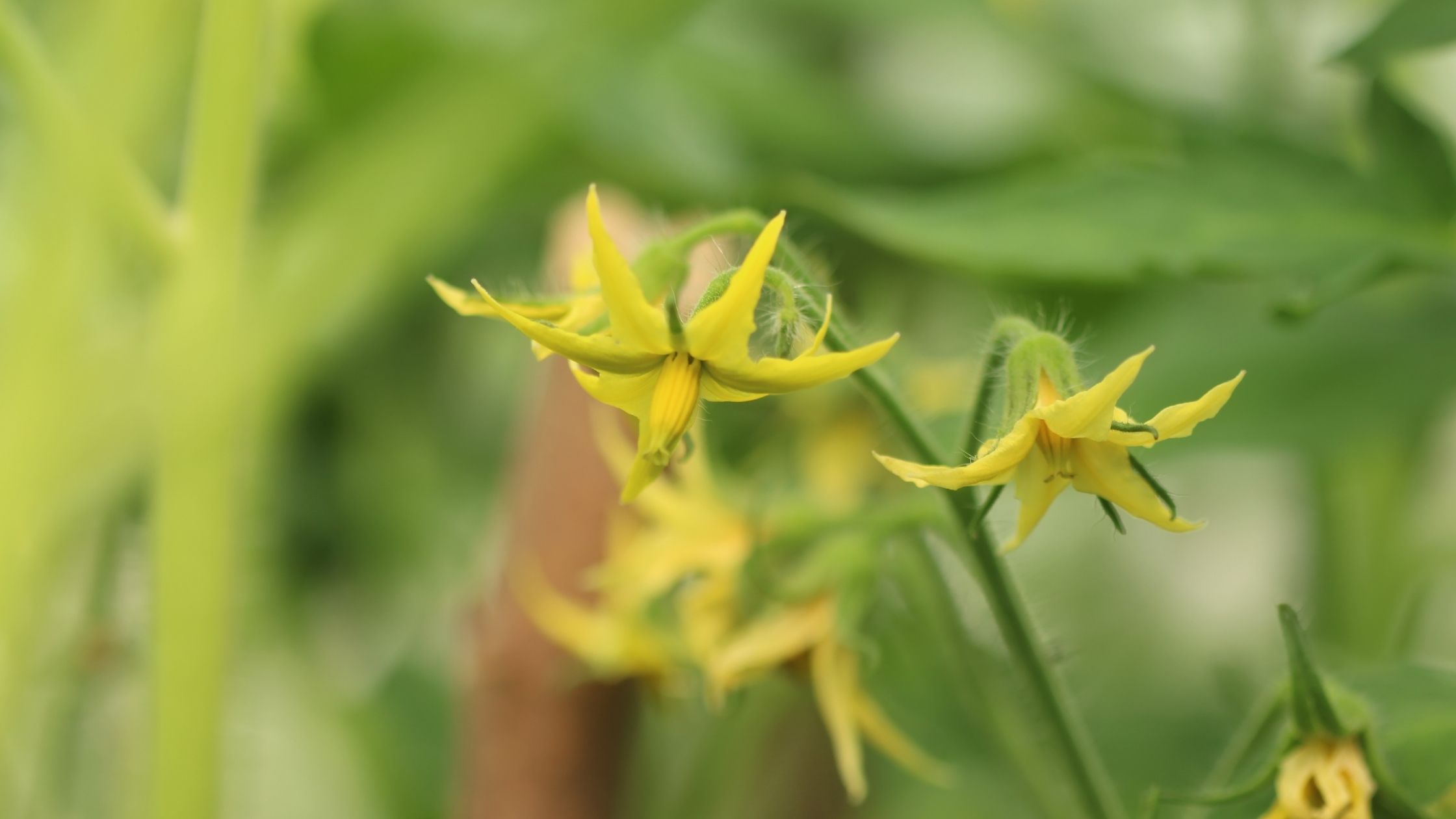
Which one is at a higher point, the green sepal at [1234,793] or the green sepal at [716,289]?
the green sepal at [716,289]

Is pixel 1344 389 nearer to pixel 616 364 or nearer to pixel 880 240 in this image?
pixel 880 240

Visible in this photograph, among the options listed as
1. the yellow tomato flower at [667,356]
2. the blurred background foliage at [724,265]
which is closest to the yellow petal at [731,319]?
the yellow tomato flower at [667,356]

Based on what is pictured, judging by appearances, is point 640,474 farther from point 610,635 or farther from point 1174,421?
point 610,635

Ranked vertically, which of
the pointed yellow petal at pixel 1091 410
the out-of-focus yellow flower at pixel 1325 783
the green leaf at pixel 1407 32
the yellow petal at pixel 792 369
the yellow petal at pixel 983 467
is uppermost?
the green leaf at pixel 1407 32

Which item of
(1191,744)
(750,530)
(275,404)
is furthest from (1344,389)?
(275,404)

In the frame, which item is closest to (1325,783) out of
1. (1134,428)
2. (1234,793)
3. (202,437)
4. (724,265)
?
(1234,793)

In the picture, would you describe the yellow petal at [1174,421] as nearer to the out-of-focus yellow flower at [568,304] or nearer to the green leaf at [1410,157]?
the out-of-focus yellow flower at [568,304]
